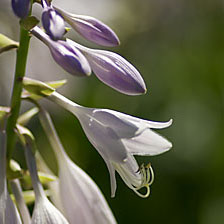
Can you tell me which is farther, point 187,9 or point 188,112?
point 187,9

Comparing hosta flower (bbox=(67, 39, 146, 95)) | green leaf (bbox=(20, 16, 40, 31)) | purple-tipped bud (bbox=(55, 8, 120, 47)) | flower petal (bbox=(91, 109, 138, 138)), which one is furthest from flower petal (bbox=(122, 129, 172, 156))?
green leaf (bbox=(20, 16, 40, 31))

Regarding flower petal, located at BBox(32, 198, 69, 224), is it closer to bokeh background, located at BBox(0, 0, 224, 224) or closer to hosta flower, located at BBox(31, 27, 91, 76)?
hosta flower, located at BBox(31, 27, 91, 76)

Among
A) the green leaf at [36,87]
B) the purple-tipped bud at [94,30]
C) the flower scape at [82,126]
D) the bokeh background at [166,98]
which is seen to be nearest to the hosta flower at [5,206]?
the flower scape at [82,126]

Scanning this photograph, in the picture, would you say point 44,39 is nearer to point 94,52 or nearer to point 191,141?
point 94,52

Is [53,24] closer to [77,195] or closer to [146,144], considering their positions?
[146,144]

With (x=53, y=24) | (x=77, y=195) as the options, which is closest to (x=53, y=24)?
(x=53, y=24)

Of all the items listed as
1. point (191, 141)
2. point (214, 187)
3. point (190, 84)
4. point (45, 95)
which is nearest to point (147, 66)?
point (190, 84)
